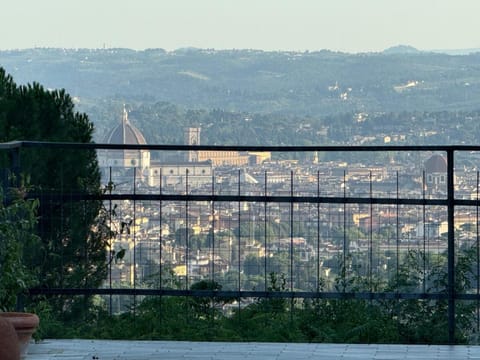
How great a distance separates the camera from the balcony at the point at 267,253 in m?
8.10

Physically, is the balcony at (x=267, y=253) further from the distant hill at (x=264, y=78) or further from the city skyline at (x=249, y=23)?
the city skyline at (x=249, y=23)

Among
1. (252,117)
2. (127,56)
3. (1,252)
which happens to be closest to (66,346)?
(1,252)

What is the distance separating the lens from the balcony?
8102 mm

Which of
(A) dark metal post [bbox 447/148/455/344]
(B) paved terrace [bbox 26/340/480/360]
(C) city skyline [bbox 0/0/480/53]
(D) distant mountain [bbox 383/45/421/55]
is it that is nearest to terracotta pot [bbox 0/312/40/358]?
(B) paved terrace [bbox 26/340/480/360]

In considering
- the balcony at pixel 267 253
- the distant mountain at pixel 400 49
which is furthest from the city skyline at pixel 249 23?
the balcony at pixel 267 253

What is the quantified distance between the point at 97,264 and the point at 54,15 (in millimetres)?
41350

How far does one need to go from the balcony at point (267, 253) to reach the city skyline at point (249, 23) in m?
37.1

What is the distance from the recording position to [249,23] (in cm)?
5175

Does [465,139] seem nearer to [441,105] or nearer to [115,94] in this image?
[441,105]

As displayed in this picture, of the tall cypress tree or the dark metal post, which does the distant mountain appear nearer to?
the tall cypress tree

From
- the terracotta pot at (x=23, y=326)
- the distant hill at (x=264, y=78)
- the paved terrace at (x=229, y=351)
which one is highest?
the distant hill at (x=264, y=78)

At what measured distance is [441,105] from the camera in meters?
38.1

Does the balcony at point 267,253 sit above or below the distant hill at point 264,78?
below

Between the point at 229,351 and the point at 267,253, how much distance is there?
2.28 metres
